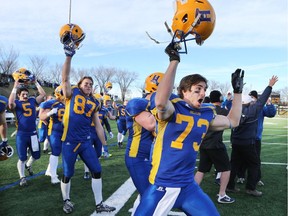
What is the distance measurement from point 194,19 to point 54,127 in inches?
216

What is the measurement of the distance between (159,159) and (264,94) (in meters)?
3.64

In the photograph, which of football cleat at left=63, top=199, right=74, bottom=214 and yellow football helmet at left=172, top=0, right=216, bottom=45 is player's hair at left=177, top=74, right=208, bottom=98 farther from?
football cleat at left=63, top=199, right=74, bottom=214

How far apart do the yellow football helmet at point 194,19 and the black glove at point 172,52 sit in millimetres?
99

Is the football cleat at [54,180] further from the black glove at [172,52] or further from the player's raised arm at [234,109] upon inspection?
the black glove at [172,52]

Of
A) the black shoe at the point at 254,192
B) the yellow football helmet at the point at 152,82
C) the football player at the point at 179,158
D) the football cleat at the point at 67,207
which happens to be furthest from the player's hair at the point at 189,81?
the black shoe at the point at 254,192

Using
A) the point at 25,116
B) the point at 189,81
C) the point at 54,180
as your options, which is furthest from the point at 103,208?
the point at 25,116

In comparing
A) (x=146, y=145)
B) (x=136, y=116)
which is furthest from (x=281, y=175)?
(x=136, y=116)

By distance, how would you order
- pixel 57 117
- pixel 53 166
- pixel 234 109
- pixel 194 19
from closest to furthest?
pixel 194 19, pixel 234 109, pixel 53 166, pixel 57 117

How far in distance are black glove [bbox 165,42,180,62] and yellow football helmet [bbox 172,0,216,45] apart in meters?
0.10

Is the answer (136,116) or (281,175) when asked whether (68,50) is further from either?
(281,175)

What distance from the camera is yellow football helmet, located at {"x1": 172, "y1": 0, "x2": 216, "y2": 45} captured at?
2.20m

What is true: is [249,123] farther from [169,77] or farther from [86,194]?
[169,77]

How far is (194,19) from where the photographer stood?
7.28 feet

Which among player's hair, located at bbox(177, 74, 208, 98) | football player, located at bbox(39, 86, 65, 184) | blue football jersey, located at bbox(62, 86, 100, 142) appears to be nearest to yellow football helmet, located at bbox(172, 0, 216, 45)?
player's hair, located at bbox(177, 74, 208, 98)
